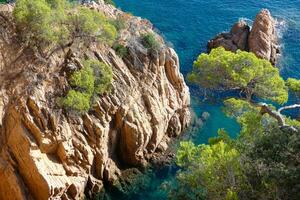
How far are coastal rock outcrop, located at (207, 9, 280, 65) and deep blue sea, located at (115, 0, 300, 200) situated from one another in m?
1.50

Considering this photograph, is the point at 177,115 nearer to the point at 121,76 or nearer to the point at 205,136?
the point at 205,136

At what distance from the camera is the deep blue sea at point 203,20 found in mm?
48031

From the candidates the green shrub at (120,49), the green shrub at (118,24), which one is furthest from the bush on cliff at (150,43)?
the green shrub at (118,24)

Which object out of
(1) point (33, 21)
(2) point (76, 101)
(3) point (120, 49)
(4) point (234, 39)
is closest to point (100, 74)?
(2) point (76, 101)

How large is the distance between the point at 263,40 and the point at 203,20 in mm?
9596

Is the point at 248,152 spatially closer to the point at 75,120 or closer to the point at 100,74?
the point at 75,120

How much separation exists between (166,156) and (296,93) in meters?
10.6

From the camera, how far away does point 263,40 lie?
153ft

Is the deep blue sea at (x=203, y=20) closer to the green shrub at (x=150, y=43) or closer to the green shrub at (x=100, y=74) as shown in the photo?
the green shrub at (x=150, y=43)

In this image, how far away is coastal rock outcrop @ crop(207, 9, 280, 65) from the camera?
46.2 meters

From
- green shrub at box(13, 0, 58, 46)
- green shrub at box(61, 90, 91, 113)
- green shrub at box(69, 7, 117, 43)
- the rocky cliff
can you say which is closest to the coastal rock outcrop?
the rocky cliff

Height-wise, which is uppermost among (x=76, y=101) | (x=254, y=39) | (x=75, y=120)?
(x=254, y=39)

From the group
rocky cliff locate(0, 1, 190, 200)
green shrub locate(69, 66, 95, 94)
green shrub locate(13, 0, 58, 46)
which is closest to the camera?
rocky cliff locate(0, 1, 190, 200)

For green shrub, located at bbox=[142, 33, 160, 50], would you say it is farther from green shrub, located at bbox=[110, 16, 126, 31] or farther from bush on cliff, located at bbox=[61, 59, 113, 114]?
bush on cliff, located at bbox=[61, 59, 113, 114]
